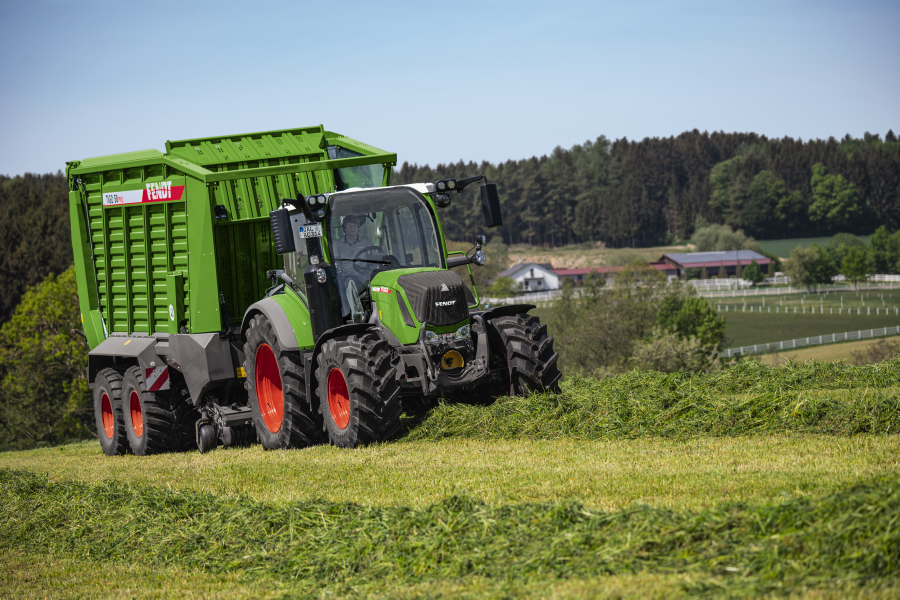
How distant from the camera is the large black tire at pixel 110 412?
13.7 m

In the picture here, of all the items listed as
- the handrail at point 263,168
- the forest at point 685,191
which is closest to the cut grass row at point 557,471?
the handrail at point 263,168

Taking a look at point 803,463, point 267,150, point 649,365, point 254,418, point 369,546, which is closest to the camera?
point 369,546

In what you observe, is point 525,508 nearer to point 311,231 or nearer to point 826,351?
point 311,231

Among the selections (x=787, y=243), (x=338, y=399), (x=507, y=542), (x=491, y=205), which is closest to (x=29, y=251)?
(x=338, y=399)

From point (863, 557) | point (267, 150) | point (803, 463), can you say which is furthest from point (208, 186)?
point (863, 557)

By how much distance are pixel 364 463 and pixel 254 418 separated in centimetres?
316

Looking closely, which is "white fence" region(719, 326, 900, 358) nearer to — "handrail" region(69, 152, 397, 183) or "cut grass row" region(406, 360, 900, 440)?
"cut grass row" region(406, 360, 900, 440)

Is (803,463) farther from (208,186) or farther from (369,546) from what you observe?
(208,186)

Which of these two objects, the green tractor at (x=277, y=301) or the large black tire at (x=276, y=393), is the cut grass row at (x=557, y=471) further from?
the green tractor at (x=277, y=301)

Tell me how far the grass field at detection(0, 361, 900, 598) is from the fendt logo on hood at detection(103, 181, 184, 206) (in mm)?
3603

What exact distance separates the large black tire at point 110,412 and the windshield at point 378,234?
206 inches

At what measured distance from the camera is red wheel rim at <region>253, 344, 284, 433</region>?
11344 millimetres

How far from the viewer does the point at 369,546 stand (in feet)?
18.4

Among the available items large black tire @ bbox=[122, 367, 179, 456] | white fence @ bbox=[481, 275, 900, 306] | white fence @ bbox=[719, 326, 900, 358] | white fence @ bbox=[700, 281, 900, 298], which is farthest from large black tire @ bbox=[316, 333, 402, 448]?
white fence @ bbox=[700, 281, 900, 298]
